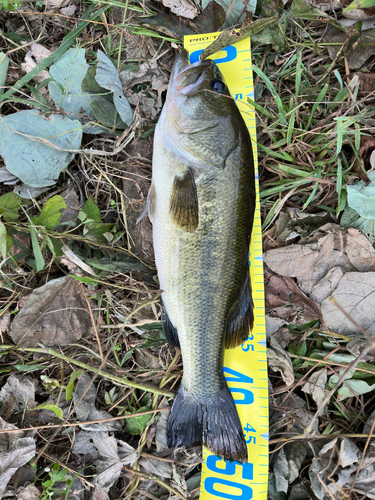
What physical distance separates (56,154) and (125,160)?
1.74 ft

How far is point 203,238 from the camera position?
85.2 inches

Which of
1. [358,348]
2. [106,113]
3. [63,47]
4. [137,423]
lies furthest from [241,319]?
[63,47]

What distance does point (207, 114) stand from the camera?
86.7 inches

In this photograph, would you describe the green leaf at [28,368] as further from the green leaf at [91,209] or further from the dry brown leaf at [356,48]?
the dry brown leaf at [356,48]

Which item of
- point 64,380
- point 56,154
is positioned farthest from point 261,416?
point 56,154

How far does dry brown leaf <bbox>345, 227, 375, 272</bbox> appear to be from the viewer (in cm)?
244

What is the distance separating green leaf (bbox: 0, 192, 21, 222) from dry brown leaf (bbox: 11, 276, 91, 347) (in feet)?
1.92

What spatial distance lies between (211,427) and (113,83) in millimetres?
2677

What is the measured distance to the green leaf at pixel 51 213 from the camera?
2.40 metres

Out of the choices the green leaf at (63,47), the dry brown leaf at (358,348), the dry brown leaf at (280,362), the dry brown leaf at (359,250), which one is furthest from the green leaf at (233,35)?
the dry brown leaf at (358,348)

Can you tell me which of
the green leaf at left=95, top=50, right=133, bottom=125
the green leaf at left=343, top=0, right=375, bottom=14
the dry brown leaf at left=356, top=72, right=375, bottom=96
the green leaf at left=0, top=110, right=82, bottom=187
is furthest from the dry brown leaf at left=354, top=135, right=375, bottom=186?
the green leaf at left=0, top=110, right=82, bottom=187

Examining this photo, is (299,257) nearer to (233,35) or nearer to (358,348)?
(358,348)

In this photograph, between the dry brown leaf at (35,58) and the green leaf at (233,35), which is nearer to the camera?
the green leaf at (233,35)

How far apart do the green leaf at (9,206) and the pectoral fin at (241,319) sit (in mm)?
1812
